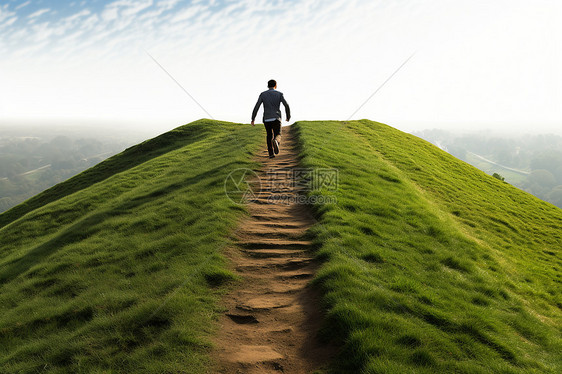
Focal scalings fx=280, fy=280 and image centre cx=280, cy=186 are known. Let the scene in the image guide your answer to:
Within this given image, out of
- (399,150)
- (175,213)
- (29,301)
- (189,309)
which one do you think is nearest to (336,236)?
(189,309)

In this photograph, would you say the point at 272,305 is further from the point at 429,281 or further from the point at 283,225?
the point at 429,281

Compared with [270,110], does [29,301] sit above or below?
below

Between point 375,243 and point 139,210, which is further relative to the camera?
point 139,210

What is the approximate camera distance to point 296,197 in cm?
1230

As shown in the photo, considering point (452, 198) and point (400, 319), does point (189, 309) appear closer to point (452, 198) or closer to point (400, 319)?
point (400, 319)

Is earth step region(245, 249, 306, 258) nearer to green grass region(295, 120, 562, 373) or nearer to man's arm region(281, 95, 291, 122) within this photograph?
green grass region(295, 120, 562, 373)

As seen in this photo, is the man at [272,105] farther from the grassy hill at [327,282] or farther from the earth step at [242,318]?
the earth step at [242,318]

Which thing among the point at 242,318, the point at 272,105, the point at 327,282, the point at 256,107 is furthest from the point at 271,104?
the point at 242,318

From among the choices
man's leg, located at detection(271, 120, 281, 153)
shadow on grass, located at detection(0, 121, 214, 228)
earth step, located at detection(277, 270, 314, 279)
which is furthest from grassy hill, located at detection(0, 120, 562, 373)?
shadow on grass, located at detection(0, 121, 214, 228)

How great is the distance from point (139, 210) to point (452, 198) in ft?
58.8

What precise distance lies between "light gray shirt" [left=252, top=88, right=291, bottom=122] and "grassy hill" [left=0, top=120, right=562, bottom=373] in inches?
122

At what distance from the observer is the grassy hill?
5164mm

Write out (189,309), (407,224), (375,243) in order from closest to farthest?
(189,309), (375,243), (407,224)

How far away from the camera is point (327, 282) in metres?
6.68
